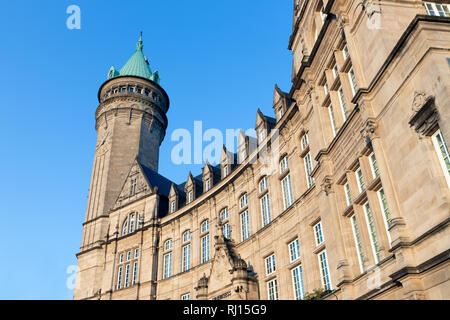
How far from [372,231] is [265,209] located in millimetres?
12354

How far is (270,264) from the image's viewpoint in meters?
23.2

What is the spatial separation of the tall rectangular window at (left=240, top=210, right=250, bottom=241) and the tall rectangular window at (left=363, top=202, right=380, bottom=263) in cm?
1341

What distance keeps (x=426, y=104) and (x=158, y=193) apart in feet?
100

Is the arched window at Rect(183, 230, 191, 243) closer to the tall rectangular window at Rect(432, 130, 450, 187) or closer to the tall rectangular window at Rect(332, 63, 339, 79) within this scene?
the tall rectangular window at Rect(332, 63, 339, 79)

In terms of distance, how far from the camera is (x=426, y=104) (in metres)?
9.95

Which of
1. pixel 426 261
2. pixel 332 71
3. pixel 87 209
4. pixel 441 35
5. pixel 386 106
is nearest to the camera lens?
pixel 426 261

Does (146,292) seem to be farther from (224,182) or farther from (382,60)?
(382,60)

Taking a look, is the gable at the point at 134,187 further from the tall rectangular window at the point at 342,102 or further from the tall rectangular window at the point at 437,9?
the tall rectangular window at the point at 437,9

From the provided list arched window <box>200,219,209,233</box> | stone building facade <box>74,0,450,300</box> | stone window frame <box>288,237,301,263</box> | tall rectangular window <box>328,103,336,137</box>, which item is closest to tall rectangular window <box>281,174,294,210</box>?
stone building facade <box>74,0,450,300</box>

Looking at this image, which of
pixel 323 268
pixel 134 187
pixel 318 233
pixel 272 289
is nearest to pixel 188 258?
pixel 272 289

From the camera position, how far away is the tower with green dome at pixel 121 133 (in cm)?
4272
